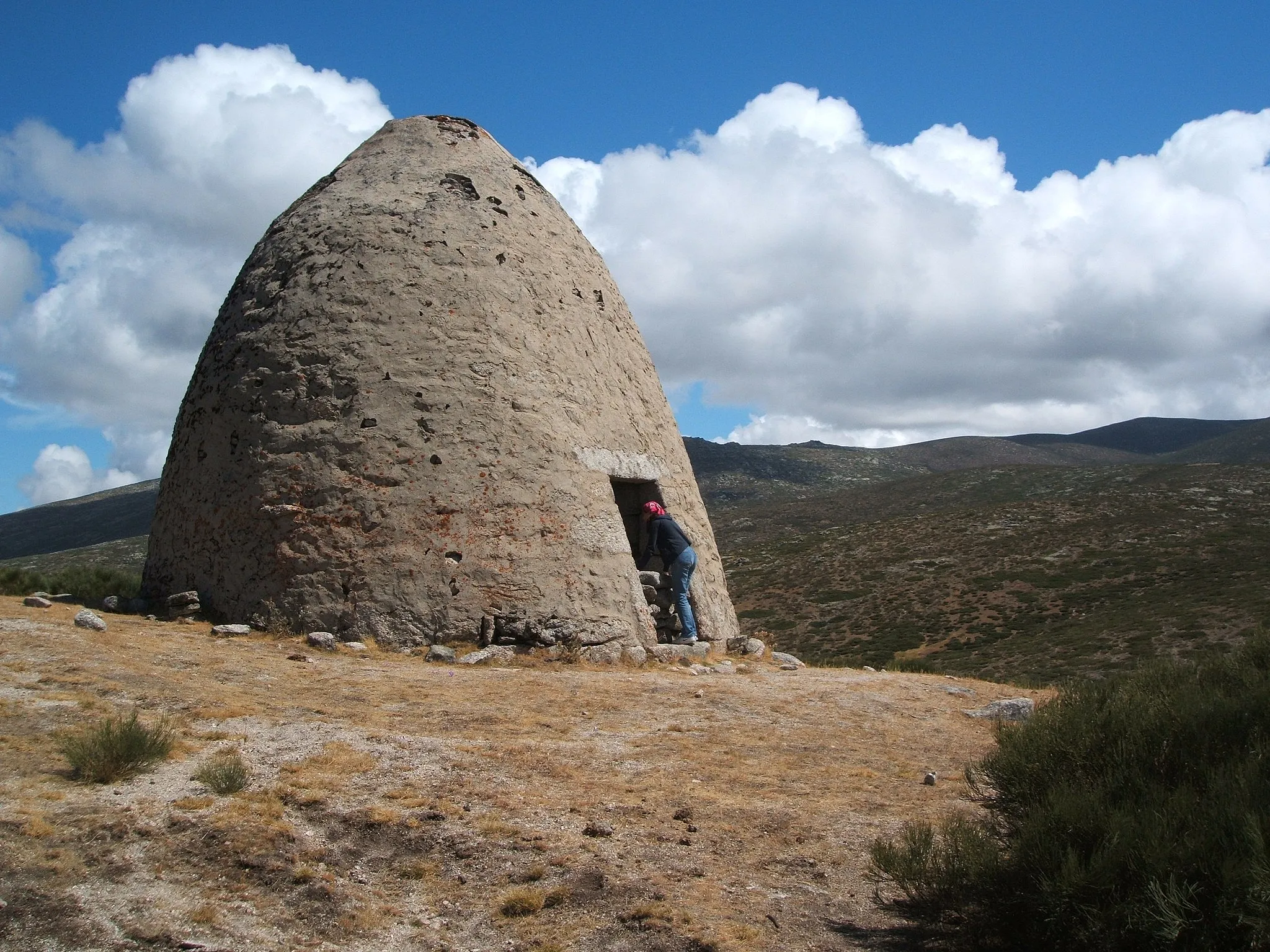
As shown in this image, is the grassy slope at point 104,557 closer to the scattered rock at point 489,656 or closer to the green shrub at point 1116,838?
the scattered rock at point 489,656

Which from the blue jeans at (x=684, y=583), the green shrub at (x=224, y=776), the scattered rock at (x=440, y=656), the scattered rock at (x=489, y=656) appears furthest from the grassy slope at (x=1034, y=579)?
the green shrub at (x=224, y=776)

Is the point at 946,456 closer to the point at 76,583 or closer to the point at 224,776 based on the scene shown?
the point at 76,583

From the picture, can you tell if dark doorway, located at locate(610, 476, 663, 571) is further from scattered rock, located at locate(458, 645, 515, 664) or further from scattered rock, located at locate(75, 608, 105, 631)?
scattered rock, located at locate(75, 608, 105, 631)

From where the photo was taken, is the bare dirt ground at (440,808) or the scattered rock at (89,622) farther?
the scattered rock at (89,622)

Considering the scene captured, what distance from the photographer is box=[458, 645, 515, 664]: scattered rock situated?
7633 mm

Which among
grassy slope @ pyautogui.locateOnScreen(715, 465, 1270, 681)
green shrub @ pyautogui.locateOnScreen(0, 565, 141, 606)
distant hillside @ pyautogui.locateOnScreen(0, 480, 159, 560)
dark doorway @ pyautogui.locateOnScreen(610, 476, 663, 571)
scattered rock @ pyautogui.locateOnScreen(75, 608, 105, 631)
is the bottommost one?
grassy slope @ pyautogui.locateOnScreen(715, 465, 1270, 681)

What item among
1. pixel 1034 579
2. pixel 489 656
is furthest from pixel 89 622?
pixel 1034 579

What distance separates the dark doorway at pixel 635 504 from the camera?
10.1 metres

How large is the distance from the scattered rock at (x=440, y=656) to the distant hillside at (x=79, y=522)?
173ft

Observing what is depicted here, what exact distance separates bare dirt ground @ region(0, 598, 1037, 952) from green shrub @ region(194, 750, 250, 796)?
0.05m

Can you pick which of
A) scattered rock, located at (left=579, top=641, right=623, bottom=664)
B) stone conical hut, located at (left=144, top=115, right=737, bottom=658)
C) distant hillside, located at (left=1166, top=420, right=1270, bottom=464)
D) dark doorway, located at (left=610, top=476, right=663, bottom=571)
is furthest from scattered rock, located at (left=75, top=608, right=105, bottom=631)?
distant hillside, located at (left=1166, top=420, right=1270, bottom=464)

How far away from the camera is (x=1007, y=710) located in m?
7.11

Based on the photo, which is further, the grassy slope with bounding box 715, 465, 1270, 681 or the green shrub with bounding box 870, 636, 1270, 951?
the grassy slope with bounding box 715, 465, 1270, 681

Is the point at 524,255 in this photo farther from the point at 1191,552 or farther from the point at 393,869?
the point at 1191,552
